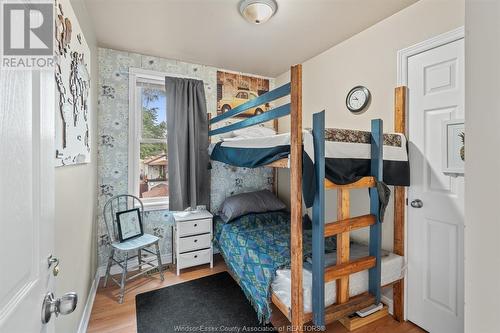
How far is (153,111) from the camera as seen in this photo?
9.61 ft

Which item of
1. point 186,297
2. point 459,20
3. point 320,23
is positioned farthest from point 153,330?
point 459,20

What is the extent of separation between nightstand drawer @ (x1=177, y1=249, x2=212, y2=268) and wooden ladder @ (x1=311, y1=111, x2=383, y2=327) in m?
1.59

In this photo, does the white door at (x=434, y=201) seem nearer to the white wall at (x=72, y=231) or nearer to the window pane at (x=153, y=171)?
the white wall at (x=72, y=231)

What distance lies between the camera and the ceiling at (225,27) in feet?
6.19

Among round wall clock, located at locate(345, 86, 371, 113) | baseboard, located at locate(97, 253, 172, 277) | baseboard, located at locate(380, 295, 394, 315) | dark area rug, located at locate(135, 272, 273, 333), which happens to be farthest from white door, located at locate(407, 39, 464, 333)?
baseboard, located at locate(97, 253, 172, 277)

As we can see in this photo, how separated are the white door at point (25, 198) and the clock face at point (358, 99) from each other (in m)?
2.31

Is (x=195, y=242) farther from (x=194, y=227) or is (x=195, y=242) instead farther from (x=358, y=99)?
(x=358, y=99)

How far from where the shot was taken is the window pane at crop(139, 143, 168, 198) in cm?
290

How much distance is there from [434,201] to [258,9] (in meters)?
2.03

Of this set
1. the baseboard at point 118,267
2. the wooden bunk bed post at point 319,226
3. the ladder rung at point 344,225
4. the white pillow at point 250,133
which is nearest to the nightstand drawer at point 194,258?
the baseboard at point 118,267

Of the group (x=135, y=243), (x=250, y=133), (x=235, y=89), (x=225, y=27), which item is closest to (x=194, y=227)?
(x=135, y=243)

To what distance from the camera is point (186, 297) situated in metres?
2.20

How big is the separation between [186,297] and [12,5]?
2.33 metres

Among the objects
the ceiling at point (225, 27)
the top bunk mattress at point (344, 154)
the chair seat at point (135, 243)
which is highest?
the ceiling at point (225, 27)
